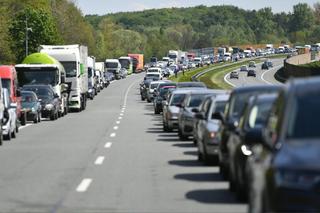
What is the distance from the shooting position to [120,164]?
1948 cm

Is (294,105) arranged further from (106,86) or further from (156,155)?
(106,86)

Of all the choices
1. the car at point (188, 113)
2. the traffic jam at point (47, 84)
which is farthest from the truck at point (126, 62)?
the car at point (188, 113)

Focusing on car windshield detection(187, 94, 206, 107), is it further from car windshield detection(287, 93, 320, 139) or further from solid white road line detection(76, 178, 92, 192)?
car windshield detection(287, 93, 320, 139)

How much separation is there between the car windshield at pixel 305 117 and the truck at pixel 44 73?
3840 centimetres

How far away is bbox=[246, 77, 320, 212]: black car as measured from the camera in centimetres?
742

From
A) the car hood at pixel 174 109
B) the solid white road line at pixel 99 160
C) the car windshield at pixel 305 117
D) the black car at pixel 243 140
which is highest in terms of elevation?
the car windshield at pixel 305 117

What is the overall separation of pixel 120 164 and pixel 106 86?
94.0 meters

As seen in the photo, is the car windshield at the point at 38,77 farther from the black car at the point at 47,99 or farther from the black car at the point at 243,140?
the black car at the point at 243,140

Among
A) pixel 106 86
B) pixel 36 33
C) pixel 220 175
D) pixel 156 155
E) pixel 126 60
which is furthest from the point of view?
pixel 126 60

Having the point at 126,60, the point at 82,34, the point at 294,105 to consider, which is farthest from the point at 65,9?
the point at 294,105

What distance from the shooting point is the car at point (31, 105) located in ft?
131

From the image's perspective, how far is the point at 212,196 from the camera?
13711 mm

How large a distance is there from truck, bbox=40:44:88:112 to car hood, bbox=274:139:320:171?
4302cm

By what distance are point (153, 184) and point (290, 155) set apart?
7.93m
